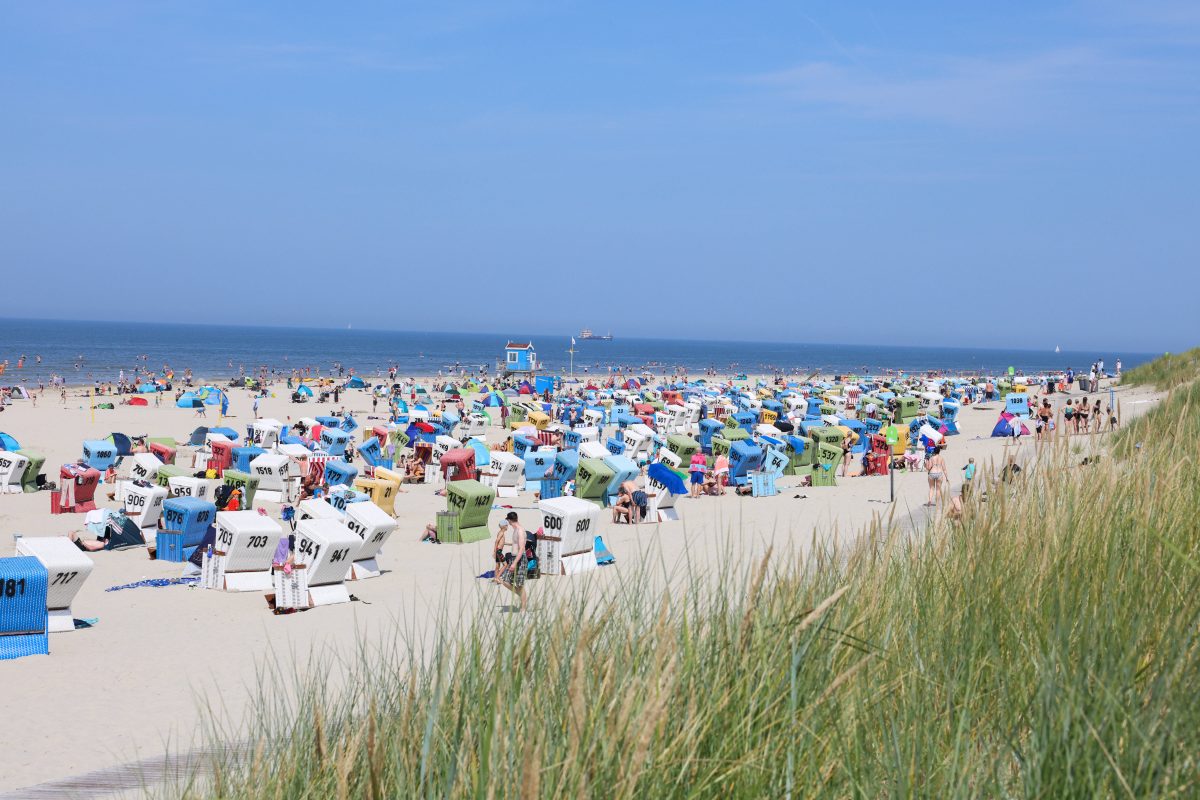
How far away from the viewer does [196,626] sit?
420 inches

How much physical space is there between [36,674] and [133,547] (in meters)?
6.42

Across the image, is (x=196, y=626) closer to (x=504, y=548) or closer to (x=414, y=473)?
(x=504, y=548)

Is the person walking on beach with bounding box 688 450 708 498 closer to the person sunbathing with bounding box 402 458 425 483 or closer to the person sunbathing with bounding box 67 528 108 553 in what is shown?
the person sunbathing with bounding box 402 458 425 483

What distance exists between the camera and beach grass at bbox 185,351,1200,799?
2131 millimetres

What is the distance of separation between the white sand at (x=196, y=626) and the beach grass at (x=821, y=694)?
283 mm

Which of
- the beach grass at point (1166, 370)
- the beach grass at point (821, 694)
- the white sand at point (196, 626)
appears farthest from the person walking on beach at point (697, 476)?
the beach grass at point (1166, 370)

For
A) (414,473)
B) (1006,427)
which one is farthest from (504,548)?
(1006,427)

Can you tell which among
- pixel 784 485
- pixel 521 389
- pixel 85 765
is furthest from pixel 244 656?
pixel 521 389

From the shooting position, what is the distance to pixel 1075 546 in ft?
10.8

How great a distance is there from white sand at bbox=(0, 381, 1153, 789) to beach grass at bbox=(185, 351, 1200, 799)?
0.28 metres

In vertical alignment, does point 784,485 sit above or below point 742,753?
below

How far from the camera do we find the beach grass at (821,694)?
2.13 m

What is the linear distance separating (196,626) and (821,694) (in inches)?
375

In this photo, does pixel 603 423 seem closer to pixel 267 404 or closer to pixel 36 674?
pixel 267 404
